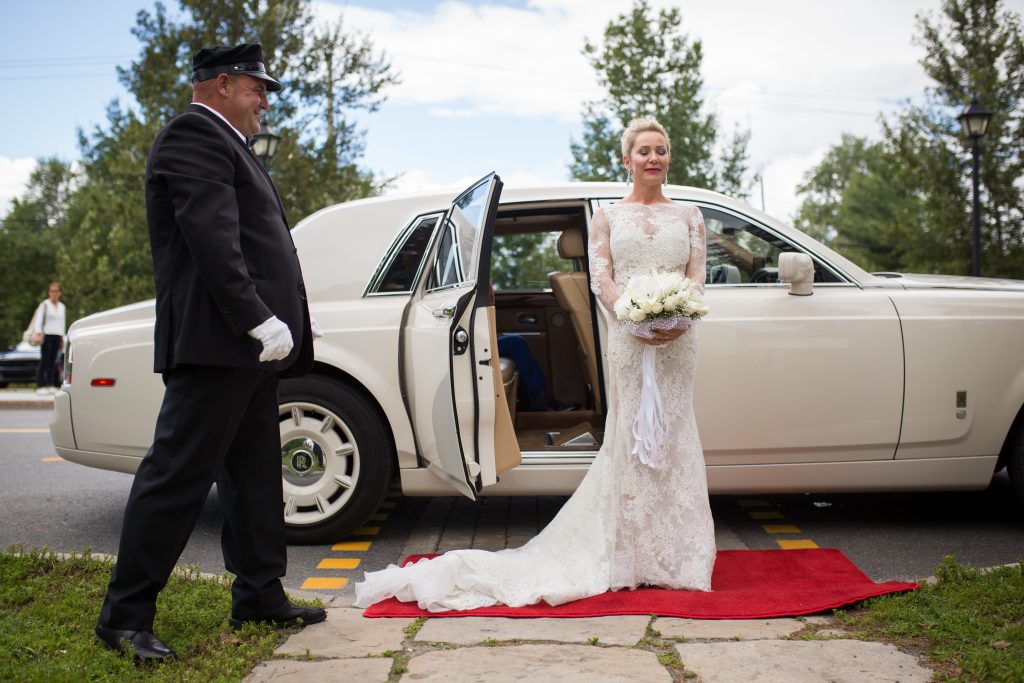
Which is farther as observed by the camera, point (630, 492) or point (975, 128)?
point (975, 128)

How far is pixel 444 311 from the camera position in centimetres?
428

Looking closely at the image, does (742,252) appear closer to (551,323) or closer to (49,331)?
(551,323)

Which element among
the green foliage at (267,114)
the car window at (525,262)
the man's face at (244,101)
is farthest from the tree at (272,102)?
the man's face at (244,101)

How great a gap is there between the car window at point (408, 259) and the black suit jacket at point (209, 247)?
1614 millimetres

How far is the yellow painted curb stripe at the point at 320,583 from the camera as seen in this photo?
4281 mm

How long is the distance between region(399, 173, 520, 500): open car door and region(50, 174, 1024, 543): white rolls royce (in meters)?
0.03

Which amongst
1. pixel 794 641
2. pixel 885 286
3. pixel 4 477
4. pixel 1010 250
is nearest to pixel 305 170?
pixel 4 477

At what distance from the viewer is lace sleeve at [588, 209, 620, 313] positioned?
4.26 metres

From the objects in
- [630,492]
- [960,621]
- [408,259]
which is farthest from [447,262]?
[960,621]

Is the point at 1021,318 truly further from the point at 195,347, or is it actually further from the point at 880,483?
the point at 195,347

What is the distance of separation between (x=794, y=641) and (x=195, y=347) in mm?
2265

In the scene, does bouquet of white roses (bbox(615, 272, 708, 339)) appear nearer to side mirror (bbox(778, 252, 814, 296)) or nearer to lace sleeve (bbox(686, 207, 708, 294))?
lace sleeve (bbox(686, 207, 708, 294))

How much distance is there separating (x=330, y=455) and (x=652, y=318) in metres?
1.90

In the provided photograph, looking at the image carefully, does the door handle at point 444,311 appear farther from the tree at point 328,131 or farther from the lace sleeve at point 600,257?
the tree at point 328,131
